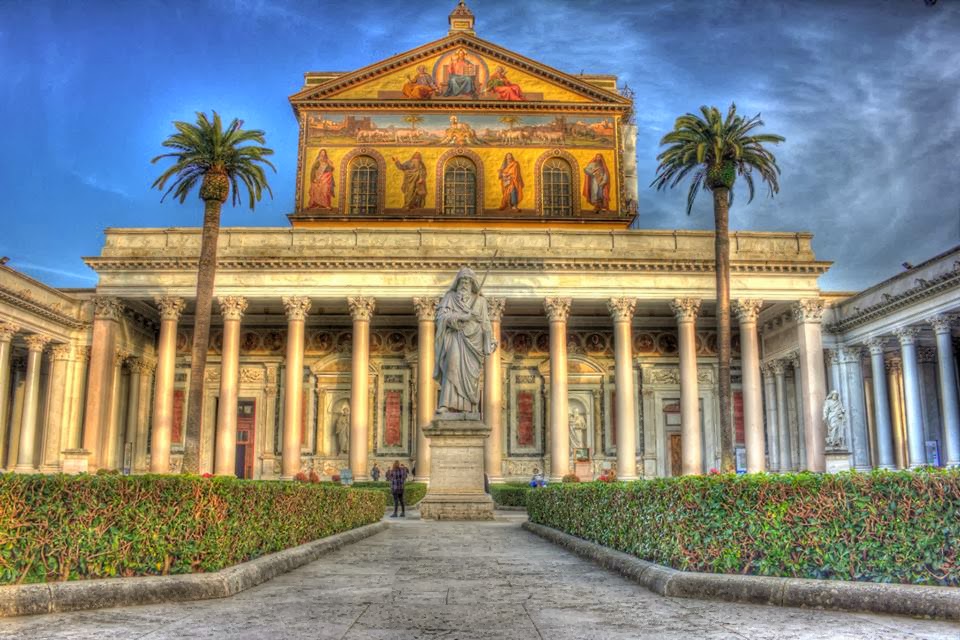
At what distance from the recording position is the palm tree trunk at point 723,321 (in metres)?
30.2

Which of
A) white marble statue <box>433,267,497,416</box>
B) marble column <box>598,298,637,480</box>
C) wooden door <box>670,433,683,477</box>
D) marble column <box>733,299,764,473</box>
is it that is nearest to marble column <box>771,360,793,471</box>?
wooden door <box>670,433,683,477</box>

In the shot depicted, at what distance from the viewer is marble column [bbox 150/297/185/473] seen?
35375 millimetres

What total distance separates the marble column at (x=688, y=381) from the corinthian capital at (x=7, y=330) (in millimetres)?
27098

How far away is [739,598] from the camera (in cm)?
751

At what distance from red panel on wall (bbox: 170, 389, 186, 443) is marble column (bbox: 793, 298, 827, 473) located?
29.3 m

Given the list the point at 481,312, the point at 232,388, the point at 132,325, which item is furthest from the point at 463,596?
the point at 132,325

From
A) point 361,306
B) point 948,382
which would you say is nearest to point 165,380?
point 361,306

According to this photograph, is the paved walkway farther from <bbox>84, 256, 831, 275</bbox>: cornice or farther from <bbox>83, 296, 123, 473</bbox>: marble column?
<bbox>83, 296, 123, 473</bbox>: marble column

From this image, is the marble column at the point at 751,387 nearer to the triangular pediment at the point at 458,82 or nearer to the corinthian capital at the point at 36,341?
the triangular pediment at the point at 458,82

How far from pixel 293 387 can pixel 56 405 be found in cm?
1098

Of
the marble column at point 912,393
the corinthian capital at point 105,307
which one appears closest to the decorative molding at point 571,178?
the marble column at point 912,393

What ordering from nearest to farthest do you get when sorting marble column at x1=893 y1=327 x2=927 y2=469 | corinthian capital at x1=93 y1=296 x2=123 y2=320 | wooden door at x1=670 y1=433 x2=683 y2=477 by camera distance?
marble column at x1=893 y1=327 x2=927 y2=469, corinthian capital at x1=93 y1=296 x2=123 y2=320, wooden door at x1=670 y1=433 x2=683 y2=477

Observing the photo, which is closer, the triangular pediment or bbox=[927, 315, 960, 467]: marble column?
bbox=[927, 315, 960, 467]: marble column

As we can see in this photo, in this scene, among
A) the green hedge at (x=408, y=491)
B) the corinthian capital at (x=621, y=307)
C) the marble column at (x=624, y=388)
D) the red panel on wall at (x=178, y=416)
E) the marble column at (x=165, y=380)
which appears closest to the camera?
the green hedge at (x=408, y=491)
